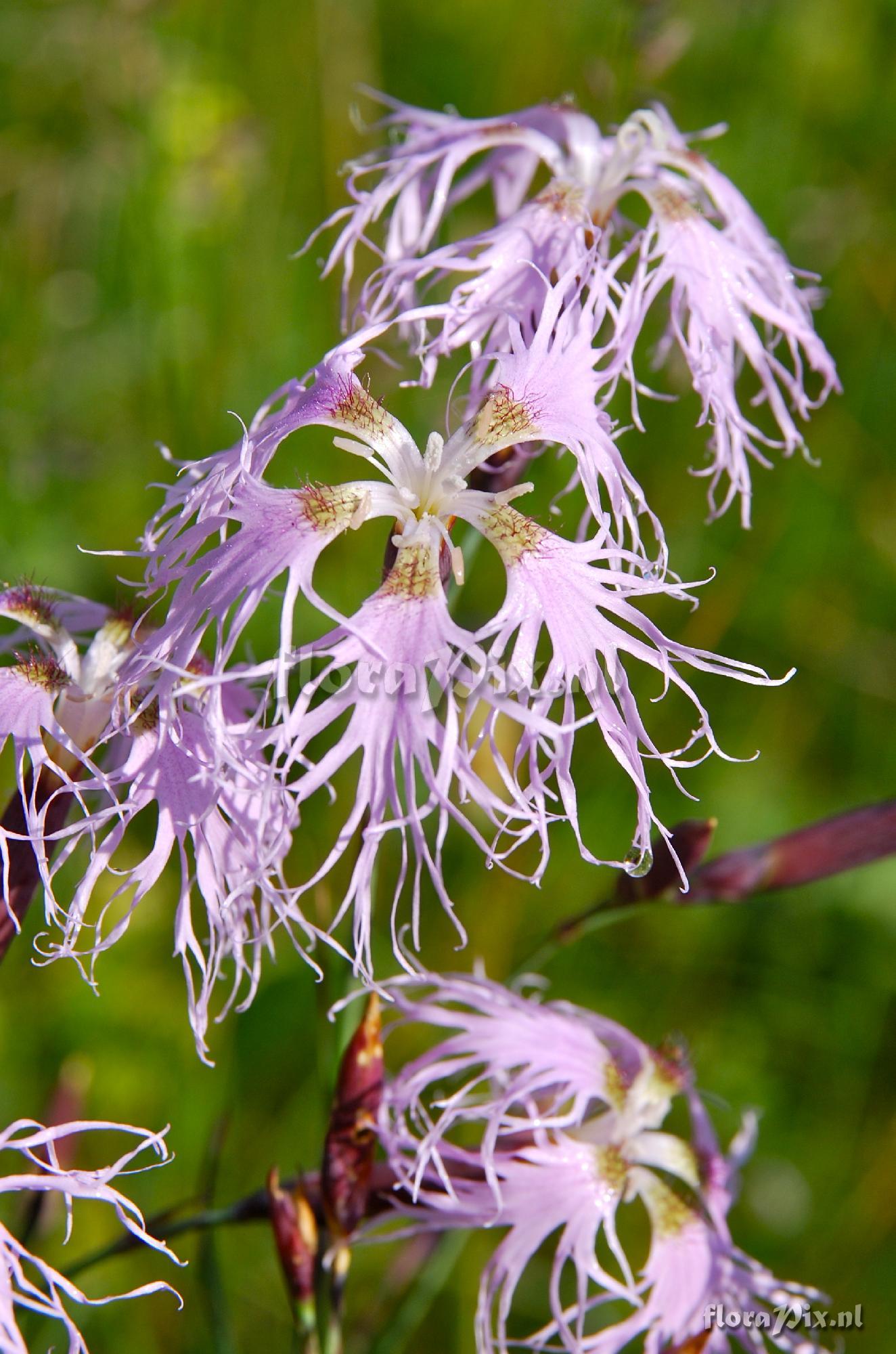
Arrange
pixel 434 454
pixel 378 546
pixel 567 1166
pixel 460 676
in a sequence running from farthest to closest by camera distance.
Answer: pixel 378 546 → pixel 567 1166 → pixel 434 454 → pixel 460 676

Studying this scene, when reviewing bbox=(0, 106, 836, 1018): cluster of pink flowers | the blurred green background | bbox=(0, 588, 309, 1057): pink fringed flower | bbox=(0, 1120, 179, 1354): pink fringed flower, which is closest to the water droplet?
bbox=(0, 106, 836, 1018): cluster of pink flowers

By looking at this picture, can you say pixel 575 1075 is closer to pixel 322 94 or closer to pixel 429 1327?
pixel 429 1327

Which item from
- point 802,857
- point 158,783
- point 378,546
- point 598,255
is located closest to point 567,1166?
point 802,857

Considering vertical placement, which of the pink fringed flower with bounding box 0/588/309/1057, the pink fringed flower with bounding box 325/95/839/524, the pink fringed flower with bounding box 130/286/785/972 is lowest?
the pink fringed flower with bounding box 0/588/309/1057

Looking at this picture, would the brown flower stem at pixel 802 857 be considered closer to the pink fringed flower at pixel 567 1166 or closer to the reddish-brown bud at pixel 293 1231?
the pink fringed flower at pixel 567 1166

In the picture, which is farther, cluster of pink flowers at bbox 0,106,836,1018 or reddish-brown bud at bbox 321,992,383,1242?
reddish-brown bud at bbox 321,992,383,1242

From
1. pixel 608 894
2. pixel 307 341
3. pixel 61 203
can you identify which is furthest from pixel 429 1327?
pixel 61 203

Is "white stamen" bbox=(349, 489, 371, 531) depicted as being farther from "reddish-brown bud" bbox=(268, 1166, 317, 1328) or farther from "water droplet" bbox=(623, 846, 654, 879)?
"reddish-brown bud" bbox=(268, 1166, 317, 1328)

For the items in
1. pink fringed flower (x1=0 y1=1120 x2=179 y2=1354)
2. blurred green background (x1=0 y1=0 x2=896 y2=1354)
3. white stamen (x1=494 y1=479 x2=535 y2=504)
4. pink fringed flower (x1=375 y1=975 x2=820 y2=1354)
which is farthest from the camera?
blurred green background (x1=0 y1=0 x2=896 y2=1354)

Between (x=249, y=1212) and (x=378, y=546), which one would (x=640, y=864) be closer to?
(x=249, y=1212)
